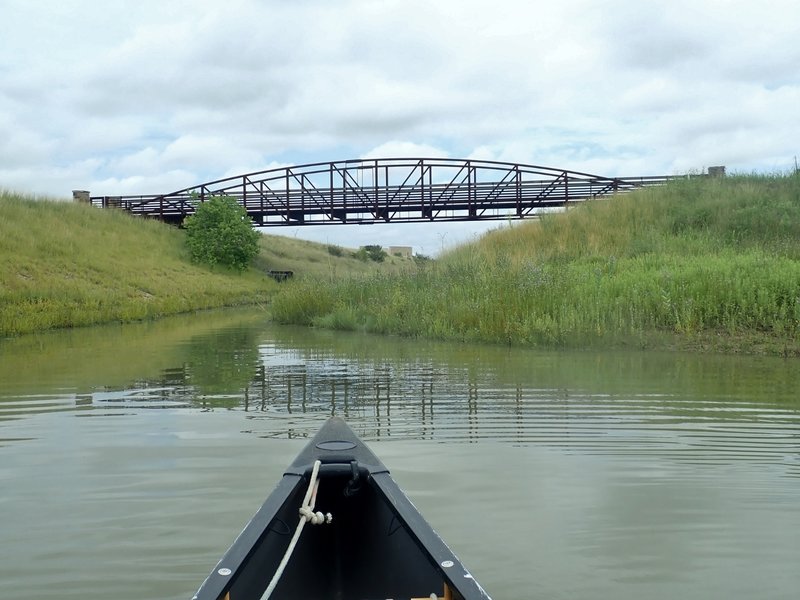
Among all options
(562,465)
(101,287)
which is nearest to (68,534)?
(562,465)

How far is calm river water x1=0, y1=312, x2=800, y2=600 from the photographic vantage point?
11.3 feet

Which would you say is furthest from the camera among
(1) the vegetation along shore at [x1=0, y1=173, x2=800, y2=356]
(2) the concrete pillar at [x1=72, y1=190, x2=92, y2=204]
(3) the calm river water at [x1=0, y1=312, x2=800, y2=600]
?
(2) the concrete pillar at [x1=72, y1=190, x2=92, y2=204]

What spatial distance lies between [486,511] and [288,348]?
342 inches

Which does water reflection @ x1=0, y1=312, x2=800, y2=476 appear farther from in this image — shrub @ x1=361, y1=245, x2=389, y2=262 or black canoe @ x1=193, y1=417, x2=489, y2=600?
shrub @ x1=361, y1=245, x2=389, y2=262

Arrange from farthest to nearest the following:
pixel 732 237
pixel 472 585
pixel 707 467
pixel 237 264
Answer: pixel 237 264 → pixel 732 237 → pixel 707 467 → pixel 472 585

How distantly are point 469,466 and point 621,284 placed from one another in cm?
864

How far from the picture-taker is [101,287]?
26.5m

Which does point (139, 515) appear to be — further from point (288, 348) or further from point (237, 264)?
point (237, 264)

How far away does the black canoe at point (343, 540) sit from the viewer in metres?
2.76

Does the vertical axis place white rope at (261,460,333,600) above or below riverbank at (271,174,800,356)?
below

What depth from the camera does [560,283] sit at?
1310cm

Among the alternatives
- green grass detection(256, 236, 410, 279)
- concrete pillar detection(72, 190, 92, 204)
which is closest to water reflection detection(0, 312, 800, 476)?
green grass detection(256, 236, 410, 279)

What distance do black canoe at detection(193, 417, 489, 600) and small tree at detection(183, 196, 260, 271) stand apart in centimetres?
3779

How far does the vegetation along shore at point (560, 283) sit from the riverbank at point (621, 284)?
0.03 meters
